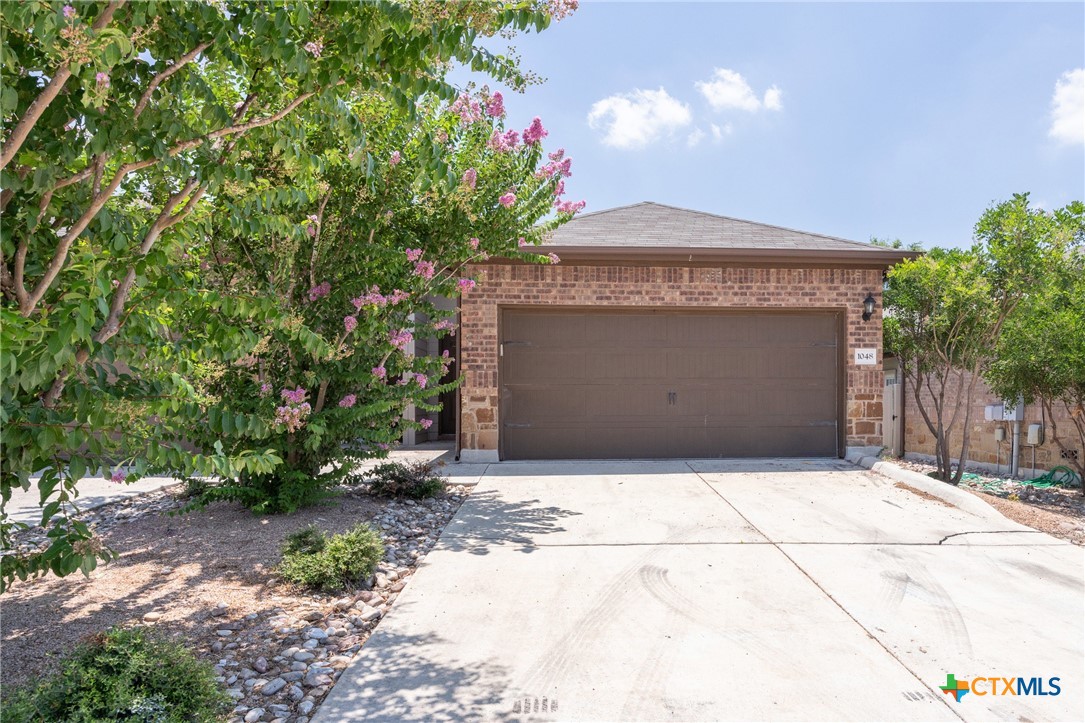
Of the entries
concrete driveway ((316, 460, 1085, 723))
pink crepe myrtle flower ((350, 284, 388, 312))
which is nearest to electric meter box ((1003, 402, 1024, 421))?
concrete driveway ((316, 460, 1085, 723))

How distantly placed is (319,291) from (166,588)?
98.6 inches

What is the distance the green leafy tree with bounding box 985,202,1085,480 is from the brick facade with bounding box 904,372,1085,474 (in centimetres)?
38

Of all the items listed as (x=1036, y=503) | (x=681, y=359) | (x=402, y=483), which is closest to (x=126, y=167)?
(x=402, y=483)

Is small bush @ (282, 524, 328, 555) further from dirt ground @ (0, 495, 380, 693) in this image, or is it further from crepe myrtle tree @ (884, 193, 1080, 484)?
crepe myrtle tree @ (884, 193, 1080, 484)

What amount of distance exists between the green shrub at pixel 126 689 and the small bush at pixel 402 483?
421 cm

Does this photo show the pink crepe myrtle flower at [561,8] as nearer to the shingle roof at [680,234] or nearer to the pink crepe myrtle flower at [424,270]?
the pink crepe myrtle flower at [424,270]

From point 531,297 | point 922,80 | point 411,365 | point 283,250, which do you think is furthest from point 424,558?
point 922,80

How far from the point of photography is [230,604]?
388 centimetres

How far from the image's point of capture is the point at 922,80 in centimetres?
828

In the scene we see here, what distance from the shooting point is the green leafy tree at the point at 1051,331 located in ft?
24.1

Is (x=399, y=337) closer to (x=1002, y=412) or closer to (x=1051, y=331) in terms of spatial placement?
(x=1051, y=331)

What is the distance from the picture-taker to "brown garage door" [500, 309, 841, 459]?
955 cm

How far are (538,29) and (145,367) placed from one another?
2191 mm

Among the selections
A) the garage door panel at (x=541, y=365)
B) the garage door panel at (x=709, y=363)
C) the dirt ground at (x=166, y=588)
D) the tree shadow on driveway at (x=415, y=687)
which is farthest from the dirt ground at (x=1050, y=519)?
the dirt ground at (x=166, y=588)
